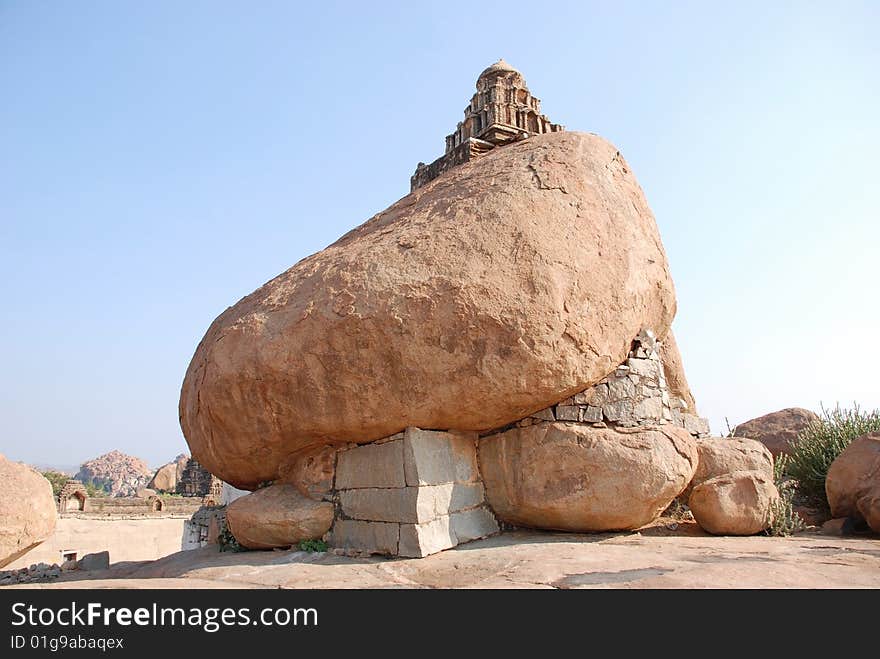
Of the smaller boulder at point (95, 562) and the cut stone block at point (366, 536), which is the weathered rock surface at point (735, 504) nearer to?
the cut stone block at point (366, 536)

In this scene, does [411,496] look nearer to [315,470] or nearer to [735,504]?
[315,470]

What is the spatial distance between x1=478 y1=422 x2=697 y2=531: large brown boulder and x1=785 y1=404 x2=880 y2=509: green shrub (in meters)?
3.70

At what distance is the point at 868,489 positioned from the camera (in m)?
5.47

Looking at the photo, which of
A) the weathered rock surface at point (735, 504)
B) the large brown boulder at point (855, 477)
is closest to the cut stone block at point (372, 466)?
the weathered rock surface at point (735, 504)

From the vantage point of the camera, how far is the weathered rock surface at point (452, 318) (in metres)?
4.79

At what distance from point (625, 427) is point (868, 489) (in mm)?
2456

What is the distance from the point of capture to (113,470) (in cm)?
9994

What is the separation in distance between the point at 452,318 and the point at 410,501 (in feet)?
4.99

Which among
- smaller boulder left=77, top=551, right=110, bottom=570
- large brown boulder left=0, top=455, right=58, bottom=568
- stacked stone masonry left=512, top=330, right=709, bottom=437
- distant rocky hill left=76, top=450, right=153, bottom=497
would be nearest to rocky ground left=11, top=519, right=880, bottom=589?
stacked stone masonry left=512, top=330, right=709, bottom=437

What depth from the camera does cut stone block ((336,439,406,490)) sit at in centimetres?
502

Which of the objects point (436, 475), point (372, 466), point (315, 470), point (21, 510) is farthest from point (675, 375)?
point (21, 510)

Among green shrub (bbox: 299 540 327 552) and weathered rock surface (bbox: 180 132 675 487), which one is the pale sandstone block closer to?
weathered rock surface (bbox: 180 132 675 487)
